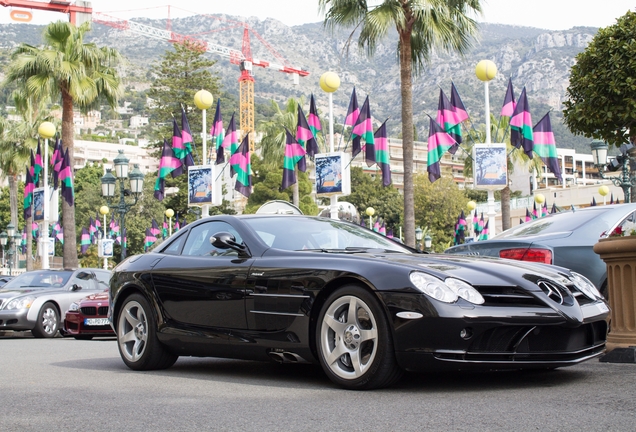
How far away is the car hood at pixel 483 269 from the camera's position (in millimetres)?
5504

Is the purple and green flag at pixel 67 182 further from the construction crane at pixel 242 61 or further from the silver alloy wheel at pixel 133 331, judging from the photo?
the construction crane at pixel 242 61

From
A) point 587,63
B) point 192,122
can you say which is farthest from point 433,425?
point 192,122

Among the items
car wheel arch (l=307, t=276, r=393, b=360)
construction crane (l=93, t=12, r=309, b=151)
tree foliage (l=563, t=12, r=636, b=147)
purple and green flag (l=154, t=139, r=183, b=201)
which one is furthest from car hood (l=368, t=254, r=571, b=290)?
construction crane (l=93, t=12, r=309, b=151)

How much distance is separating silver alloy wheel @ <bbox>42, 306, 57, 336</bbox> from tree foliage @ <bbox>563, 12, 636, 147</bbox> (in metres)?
10.8

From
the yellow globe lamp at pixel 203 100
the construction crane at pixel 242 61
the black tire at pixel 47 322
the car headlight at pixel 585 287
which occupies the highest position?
the construction crane at pixel 242 61

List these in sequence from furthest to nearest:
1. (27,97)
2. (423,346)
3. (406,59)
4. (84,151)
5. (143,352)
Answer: (84,151)
(27,97)
(406,59)
(143,352)
(423,346)

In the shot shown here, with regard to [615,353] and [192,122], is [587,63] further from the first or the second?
[192,122]

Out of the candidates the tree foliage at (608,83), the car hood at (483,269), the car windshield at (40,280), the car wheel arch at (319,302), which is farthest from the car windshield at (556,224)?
the car windshield at (40,280)

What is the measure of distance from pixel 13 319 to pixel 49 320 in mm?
732

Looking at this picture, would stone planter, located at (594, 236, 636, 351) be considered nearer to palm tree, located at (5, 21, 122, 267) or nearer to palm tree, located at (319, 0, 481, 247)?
palm tree, located at (319, 0, 481, 247)

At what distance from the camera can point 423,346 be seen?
5.36 m

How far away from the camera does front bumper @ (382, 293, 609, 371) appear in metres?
5.29

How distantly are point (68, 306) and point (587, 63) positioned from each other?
37.1ft

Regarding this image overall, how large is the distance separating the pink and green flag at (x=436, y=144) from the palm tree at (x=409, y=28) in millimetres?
Result: 1531
